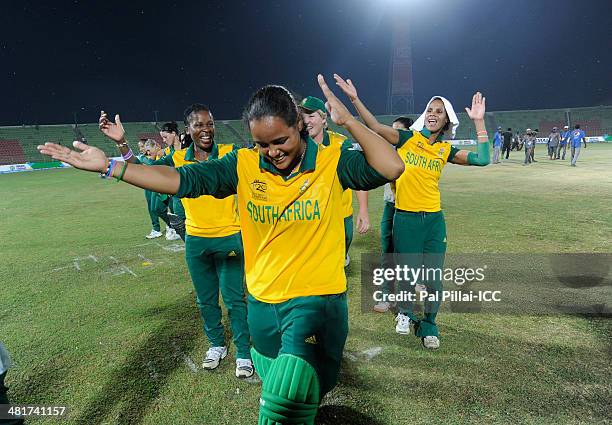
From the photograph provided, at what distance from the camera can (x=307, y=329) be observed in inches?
79.4

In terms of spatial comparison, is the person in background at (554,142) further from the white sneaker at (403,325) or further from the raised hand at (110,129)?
the raised hand at (110,129)

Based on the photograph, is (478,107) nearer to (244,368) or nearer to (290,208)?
(290,208)

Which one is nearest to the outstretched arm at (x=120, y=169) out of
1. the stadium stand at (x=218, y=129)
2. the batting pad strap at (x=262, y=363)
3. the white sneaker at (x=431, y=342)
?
the batting pad strap at (x=262, y=363)

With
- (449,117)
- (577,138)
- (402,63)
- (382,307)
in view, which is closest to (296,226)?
(449,117)

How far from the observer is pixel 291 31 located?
59062 millimetres

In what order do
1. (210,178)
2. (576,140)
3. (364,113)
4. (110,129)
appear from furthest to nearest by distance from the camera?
(576,140)
(364,113)
(110,129)
(210,178)

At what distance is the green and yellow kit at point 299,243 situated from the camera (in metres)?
2.09

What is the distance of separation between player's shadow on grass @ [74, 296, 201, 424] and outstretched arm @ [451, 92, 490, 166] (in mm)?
3686

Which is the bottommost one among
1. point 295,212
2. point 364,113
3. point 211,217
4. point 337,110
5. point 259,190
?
point 211,217

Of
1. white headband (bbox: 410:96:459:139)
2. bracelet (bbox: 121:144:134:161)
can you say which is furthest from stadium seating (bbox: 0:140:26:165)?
white headband (bbox: 410:96:459:139)

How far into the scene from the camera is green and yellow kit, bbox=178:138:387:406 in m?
2.09

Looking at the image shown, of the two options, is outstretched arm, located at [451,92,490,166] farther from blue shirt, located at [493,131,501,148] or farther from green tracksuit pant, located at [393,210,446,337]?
blue shirt, located at [493,131,501,148]

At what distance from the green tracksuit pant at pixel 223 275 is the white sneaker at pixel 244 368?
0.06m

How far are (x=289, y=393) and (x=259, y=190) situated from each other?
107 centimetres
